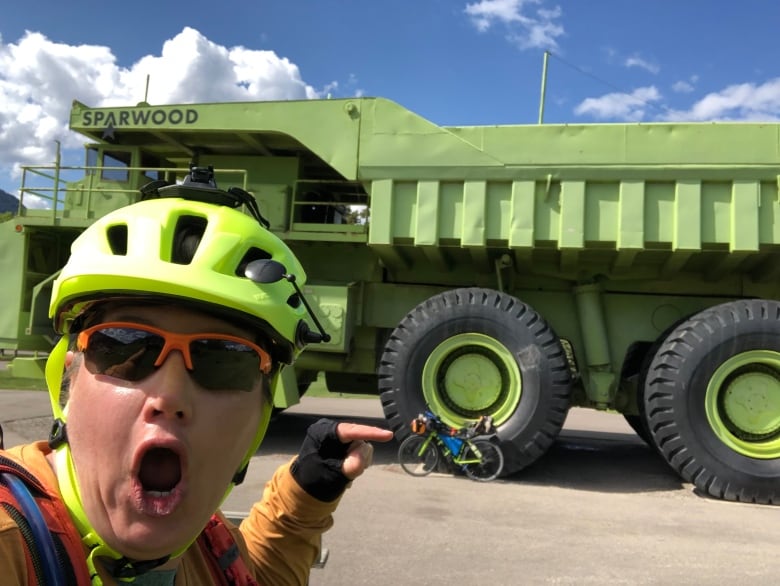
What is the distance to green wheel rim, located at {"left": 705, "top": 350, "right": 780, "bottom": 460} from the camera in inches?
221

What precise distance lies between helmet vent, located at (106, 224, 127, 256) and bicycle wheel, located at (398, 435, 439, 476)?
198 inches

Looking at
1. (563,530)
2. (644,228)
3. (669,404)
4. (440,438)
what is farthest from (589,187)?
(563,530)

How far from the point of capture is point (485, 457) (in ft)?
19.1

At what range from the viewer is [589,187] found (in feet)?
20.1

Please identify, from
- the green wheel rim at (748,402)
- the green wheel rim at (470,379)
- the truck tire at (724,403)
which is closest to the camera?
the truck tire at (724,403)

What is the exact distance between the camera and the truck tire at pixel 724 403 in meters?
5.50

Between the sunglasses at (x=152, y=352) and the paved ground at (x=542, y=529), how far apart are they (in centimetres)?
262

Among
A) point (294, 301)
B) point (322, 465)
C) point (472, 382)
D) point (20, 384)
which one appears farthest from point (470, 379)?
point (20, 384)

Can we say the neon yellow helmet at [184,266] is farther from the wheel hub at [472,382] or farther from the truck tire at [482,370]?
the wheel hub at [472,382]

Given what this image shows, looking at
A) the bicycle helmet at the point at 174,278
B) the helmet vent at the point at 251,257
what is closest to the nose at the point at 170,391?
the bicycle helmet at the point at 174,278

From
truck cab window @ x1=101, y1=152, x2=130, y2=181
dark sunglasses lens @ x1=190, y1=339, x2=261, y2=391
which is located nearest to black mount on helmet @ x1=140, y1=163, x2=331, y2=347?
dark sunglasses lens @ x1=190, y1=339, x2=261, y2=391

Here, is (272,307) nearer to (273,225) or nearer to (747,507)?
(747,507)

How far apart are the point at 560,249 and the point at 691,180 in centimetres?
143

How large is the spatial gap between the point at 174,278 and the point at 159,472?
0.33 m
